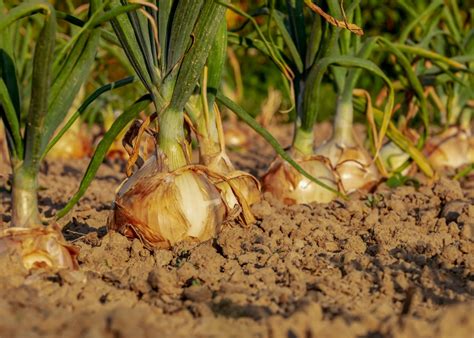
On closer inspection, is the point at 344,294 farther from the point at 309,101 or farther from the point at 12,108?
the point at 309,101

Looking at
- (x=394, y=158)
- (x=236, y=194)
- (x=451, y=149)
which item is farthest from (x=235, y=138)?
(x=236, y=194)

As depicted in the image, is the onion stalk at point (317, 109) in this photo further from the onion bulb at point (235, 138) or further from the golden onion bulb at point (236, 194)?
the onion bulb at point (235, 138)

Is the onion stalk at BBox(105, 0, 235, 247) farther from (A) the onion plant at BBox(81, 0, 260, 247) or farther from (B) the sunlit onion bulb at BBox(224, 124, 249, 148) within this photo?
(B) the sunlit onion bulb at BBox(224, 124, 249, 148)

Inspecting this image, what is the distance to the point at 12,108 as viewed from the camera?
2125mm

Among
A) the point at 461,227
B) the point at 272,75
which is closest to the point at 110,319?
the point at 461,227

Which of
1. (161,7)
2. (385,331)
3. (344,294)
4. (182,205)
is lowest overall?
(385,331)

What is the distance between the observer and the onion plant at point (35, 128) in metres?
2.08

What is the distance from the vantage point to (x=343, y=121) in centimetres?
334

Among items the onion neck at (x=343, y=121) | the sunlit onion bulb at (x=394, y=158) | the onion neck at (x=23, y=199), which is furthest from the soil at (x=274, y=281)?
the sunlit onion bulb at (x=394, y=158)

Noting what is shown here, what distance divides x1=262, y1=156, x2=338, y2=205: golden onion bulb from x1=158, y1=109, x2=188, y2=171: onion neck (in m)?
0.68

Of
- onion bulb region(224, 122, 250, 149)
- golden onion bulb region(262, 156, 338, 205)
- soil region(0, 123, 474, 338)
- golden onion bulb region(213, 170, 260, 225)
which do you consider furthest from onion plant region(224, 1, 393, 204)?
onion bulb region(224, 122, 250, 149)

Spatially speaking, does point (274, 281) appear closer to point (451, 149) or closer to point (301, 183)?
point (301, 183)

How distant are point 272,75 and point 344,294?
5.42 meters

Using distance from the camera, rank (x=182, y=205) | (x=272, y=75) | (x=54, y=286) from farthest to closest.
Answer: (x=272, y=75) → (x=182, y=205) → (x=54, y=286)
